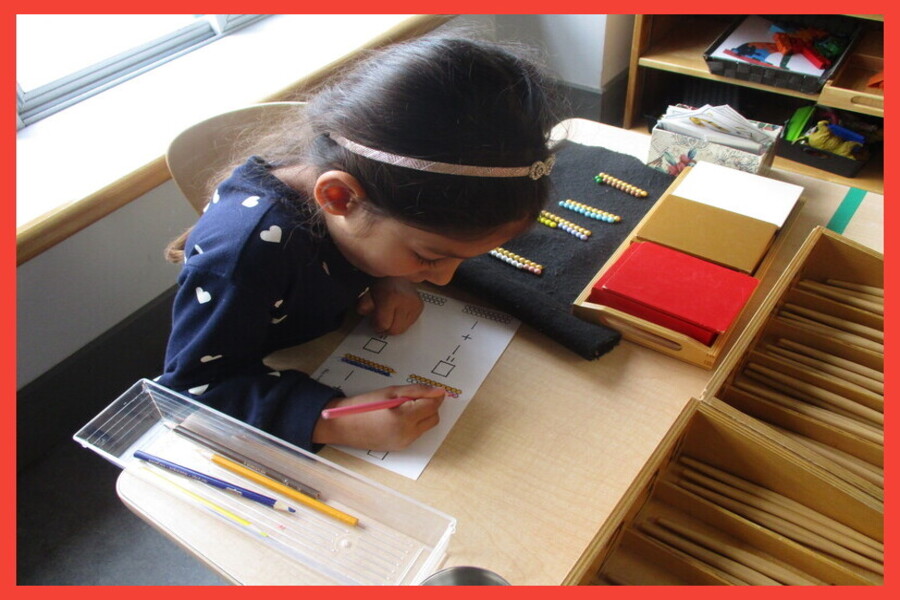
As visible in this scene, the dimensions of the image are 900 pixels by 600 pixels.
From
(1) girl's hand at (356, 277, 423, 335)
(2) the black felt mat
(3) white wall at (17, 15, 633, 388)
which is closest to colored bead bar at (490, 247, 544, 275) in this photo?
(2) the black felt mat

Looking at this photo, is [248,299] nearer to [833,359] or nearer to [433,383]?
[433,383]

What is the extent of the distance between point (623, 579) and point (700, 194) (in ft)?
1.78

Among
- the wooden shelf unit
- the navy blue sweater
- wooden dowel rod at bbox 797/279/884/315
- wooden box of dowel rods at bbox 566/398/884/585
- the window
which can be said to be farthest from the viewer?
the wooden shelf unit

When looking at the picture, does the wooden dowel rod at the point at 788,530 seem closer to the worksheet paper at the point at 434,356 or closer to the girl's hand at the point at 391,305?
the worksheet paper at the point at 434,356

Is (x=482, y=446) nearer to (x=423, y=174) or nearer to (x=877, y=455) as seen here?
(x=423, y=174)

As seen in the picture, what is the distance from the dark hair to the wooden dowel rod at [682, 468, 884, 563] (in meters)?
0.33

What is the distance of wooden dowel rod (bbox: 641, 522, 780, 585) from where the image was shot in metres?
0.58

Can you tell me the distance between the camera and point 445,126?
1.96ft

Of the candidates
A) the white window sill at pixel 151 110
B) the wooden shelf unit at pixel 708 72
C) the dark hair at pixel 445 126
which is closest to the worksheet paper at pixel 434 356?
the dark hair at pixel 445 126

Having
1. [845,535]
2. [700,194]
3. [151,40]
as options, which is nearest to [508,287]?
[700,194]

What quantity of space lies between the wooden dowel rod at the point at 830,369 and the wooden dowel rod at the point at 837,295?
11cm

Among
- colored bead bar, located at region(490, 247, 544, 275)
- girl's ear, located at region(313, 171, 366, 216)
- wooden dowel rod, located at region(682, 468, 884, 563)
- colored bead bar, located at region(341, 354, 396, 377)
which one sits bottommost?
wooden dowel rod, located at region(682, 468, 884, 563)

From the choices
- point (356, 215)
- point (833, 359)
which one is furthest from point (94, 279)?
point (833, 359)

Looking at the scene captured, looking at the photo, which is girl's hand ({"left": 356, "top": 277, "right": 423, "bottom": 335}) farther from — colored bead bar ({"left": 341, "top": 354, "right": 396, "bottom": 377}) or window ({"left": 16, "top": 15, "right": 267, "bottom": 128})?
window ({"left": 16, "top": 15, "right": 267, "bottom": 128})
